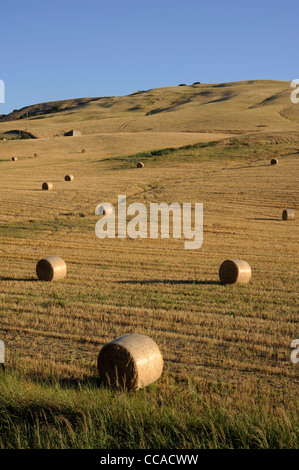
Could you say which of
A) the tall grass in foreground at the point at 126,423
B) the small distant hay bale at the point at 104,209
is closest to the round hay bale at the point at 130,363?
the tall grass in foreground at the point at 126,423

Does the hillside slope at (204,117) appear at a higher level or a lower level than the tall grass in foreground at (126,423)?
higher

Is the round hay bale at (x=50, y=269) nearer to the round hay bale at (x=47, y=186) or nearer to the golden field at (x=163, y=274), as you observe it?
the golden field at (x=163, y=274)

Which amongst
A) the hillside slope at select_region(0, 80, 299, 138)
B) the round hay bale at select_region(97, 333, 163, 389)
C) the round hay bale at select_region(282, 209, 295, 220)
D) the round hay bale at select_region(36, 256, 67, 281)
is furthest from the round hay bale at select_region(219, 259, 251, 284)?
the hillside slope at select_region(0, 80, 299, 138)

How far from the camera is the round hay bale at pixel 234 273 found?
1316 centimetres

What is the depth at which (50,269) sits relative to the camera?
13508 millimetres

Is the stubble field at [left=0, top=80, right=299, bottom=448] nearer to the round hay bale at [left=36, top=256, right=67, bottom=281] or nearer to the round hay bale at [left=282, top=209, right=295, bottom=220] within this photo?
the round hay bale at [left=36, top=256, right=67, bottom=281]

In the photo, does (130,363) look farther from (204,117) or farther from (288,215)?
(204,117)

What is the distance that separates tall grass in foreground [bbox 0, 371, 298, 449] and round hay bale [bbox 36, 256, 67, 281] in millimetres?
7381

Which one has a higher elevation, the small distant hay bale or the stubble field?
the small distant hay bale

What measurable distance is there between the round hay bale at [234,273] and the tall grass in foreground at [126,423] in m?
7.02

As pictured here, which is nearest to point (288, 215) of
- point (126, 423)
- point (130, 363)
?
point (130, 363)

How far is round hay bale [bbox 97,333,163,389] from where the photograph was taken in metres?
6.95

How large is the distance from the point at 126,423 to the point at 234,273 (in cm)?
838

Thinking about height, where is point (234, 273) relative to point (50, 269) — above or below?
below
